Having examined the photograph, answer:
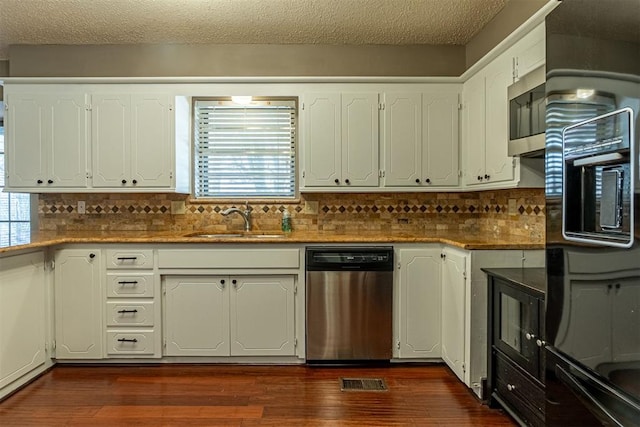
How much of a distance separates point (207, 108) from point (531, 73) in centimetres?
259

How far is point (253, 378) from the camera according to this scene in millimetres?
2789

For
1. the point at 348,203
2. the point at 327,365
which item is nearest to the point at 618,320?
the point at 327,365

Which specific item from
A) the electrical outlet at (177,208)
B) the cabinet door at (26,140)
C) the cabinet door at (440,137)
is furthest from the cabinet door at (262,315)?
the cabinet door at (26,140)

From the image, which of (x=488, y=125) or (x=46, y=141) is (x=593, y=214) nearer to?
(x=488, y=125)

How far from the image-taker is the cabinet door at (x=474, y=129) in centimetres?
286

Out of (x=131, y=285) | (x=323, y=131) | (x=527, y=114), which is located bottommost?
(x=131, y=285)

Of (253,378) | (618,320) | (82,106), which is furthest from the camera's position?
(82,106)

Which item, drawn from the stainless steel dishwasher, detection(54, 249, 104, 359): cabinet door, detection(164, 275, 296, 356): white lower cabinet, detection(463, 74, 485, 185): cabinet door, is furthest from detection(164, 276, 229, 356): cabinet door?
detection(463, 74, 485, 185): cabinet door

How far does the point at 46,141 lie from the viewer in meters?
3.22

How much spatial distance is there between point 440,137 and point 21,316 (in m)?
3.21

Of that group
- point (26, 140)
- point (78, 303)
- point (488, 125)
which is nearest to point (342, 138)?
point (488, 125)

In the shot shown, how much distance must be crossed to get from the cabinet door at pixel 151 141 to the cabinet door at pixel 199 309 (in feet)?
2.79

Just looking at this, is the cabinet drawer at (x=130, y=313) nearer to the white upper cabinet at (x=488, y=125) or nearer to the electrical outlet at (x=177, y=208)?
the electrical outlet at (x=177, y=208)

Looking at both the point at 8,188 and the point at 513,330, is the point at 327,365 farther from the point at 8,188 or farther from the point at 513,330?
the point at 8,188
